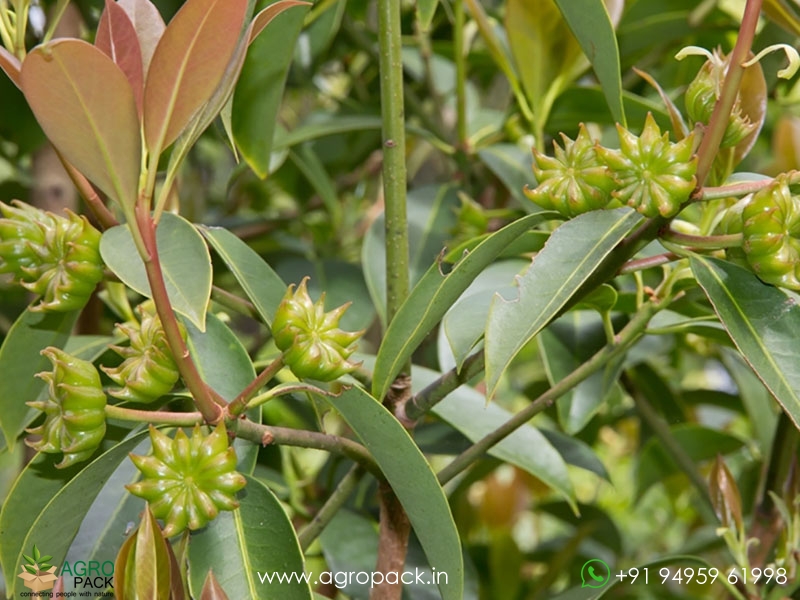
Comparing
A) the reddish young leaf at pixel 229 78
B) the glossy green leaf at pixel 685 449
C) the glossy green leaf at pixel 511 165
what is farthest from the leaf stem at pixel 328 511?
the glossy green leaf at pixel 685 449

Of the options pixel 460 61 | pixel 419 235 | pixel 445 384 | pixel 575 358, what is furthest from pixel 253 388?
pixel 460 61

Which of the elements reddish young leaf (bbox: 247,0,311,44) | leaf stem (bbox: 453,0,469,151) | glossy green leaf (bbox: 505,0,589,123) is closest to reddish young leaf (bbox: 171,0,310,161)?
reddish young leaf (bbox: 247,0,311,44)

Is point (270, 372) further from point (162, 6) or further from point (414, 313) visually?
point (162, 6)

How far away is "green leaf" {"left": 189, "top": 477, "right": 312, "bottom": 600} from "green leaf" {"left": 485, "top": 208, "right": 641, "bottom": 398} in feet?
0.54

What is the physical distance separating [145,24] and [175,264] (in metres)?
0.15

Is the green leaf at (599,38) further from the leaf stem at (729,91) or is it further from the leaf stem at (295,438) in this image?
the leaf stem at (295,438)

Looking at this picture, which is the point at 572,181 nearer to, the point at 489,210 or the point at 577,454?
the point at 577,454

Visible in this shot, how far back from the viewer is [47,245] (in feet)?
1.89

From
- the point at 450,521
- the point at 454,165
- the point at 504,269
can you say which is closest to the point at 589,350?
the point at 504,269

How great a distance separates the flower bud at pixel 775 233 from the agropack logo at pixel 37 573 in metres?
0.46

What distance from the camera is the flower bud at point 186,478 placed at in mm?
490

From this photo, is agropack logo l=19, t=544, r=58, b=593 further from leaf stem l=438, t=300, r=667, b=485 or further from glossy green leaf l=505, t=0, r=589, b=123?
glossy green leaf l=505, t=0, r=589, b=123

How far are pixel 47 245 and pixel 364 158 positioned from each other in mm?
795

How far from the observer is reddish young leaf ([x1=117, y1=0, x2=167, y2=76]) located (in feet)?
1.78
